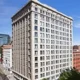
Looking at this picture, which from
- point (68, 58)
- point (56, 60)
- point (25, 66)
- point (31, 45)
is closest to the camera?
point (31, 45)

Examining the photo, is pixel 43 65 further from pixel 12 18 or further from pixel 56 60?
pixel 12 18

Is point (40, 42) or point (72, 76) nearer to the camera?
point (72, 76)

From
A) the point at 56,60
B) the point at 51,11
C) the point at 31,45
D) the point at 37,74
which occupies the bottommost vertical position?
the point at 37,74

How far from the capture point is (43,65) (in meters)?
65.4

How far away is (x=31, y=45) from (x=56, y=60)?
18.8 metres

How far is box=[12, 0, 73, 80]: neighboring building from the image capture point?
62500 millimetres

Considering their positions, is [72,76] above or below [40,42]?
below

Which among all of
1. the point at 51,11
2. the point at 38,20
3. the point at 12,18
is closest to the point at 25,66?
the point at 38,20

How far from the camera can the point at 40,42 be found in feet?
212

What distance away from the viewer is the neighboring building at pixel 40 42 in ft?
205

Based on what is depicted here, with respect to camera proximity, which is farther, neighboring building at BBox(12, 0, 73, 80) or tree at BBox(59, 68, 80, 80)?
neighboring building at BBox(12, 0, 73, 80)

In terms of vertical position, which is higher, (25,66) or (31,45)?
(31,45)

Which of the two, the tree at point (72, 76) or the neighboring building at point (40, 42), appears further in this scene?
the neighboring building at point (40, 42)

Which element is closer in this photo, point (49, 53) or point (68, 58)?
point (49, 53)
